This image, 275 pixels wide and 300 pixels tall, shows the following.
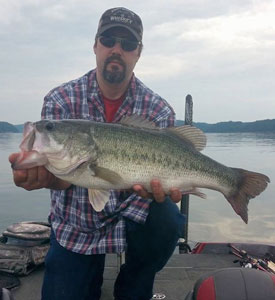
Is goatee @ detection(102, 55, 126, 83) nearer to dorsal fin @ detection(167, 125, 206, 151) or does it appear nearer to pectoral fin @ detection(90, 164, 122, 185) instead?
dorsal fin @ detection(167, 125, 206, 151)

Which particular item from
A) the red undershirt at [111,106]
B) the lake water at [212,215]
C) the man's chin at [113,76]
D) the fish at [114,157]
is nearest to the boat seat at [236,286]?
the fish at [114,157]

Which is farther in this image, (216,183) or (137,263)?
(137,263)

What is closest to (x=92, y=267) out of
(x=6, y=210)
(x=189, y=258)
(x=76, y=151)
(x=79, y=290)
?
(x=79, y=290)

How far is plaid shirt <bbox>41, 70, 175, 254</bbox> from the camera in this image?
457 cm

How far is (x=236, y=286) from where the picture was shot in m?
2.85

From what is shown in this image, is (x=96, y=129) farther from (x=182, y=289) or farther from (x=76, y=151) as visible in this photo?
(x=182, y=289)

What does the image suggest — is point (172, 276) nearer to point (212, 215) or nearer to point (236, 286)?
point (236, 286)

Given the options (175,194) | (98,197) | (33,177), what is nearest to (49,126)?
(33,177)

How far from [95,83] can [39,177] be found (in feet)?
5.80

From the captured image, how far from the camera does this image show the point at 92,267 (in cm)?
473

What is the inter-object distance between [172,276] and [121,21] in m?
3.74

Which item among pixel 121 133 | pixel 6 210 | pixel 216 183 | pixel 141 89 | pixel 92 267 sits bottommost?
pixel 6 210

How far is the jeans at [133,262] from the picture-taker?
4496 mm

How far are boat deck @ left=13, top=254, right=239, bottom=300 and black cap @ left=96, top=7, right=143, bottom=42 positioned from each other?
11.3 ft
